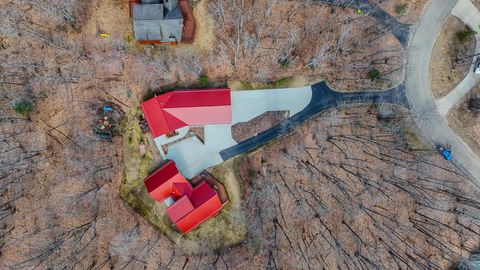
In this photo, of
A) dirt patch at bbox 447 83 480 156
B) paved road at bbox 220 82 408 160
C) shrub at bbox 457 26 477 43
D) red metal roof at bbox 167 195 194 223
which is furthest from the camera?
paved road at bbox 220 82 408 160

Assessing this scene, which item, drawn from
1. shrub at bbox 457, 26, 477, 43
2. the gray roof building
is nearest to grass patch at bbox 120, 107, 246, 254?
the gray roof building

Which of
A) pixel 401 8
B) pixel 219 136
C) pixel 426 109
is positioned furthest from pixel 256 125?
pixel 401 8

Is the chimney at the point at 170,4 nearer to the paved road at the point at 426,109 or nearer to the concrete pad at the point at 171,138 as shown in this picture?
the concrete pad at the point at 171,138

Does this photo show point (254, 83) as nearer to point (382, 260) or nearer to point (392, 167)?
point (392, 167)

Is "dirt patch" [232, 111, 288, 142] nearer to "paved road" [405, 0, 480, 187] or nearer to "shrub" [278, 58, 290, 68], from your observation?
"shrub" [278, 58, 290, 68]

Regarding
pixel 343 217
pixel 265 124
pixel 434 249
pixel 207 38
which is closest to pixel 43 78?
pixel 207 38

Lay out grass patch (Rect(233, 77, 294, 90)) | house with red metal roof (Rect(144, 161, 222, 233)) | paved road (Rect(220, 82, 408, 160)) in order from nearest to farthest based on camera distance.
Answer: house with red metal roof (Rect(144, 161, 222, 233)) < paved road (Rect(220, 82, 408, 160)) < grass patch (Rect(233, 77, 294, 90))

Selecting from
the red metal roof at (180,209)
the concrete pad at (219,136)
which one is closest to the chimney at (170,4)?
the concrete pad at (219,136)
